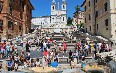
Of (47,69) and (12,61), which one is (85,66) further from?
(12,61)

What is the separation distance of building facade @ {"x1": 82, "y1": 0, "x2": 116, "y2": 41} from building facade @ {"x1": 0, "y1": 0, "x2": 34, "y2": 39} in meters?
16.3

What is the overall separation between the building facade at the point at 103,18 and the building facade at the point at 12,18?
16.3 metres

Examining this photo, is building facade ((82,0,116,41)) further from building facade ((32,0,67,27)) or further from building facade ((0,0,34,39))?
building facade ((32,0,67,27))

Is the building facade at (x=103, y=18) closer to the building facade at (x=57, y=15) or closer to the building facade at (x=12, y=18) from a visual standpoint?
the building facade at (x=12, y=18)

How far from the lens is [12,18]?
47.6 metres

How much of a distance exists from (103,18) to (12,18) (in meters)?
17.9

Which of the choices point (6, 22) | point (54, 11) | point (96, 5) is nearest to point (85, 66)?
point (6, 22)

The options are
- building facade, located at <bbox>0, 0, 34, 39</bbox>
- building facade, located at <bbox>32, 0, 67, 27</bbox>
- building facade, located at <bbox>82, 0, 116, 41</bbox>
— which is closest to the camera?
building facade, located at <bbox>82, 0, 116, 41</bbox>

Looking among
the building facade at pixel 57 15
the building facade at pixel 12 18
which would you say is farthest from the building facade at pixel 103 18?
the building facade at pixel 57 15

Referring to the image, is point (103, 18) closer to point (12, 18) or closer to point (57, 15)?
point (12, 18)

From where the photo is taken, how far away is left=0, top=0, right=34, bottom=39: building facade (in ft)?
142

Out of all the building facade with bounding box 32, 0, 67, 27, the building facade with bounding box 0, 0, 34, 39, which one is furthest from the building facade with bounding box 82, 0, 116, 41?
the building facade with bounding box 32, 0, 67, 27

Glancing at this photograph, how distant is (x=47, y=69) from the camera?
19297 mm

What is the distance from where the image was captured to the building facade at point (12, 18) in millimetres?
43375
